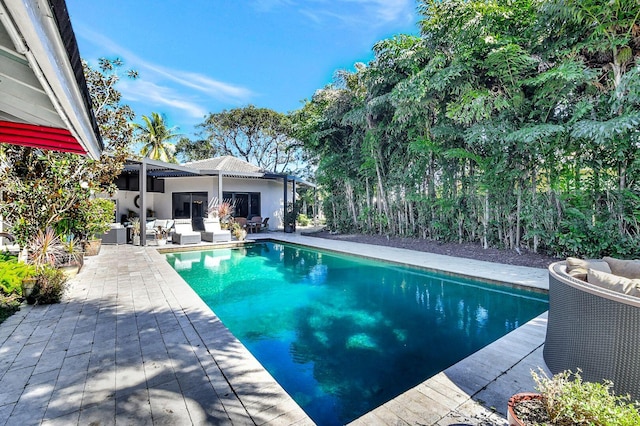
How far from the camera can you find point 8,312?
3895 millimetres

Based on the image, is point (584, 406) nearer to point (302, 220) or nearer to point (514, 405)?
point (514, 405)

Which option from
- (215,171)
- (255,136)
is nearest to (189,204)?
(215,171)

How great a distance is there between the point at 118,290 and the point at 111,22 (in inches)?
306

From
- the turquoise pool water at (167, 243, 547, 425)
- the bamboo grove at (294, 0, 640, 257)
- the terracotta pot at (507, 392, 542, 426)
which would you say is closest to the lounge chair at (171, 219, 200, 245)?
the turquoise pool water at (167, 243, 547, 425)

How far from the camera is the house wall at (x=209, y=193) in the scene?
1537 cm

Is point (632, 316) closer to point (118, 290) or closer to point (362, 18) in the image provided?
point (118, 290)

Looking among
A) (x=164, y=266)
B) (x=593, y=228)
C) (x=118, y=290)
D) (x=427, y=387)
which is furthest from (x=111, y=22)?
(x=593, y=228)

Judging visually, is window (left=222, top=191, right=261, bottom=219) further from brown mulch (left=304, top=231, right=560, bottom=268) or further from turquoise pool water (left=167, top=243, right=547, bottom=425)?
turquoise pool water (left=167, top=243, right=547, bottom=425)

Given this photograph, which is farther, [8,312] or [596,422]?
[8,312]

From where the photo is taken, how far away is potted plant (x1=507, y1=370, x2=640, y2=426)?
1385mm

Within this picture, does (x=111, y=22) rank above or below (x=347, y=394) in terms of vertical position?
above

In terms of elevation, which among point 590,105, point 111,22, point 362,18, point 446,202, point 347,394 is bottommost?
point 347,394

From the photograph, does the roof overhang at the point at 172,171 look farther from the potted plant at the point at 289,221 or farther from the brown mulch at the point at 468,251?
the brown mulch at the point at 468,251

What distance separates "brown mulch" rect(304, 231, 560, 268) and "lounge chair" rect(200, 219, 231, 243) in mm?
5199
